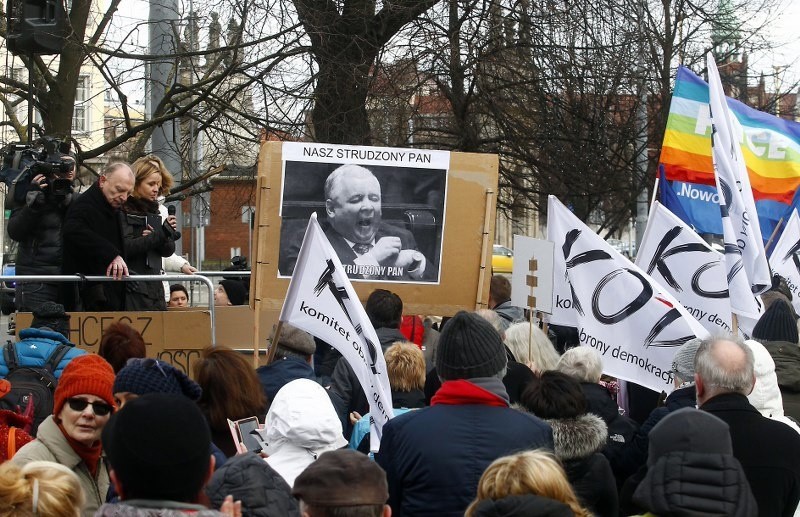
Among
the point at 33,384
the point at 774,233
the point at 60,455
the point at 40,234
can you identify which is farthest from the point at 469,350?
the point at 774,233

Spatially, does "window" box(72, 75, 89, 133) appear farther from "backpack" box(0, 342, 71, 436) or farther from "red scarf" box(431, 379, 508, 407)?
"red scarf" box(431, 379, 508, 407)

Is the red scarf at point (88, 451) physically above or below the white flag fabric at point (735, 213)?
below

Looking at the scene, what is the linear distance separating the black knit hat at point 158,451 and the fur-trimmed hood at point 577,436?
2.24m

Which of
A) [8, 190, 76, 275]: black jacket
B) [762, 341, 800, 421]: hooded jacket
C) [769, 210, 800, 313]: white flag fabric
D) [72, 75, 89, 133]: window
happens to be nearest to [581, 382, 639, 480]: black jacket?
[762, 341, 800, 421]: hooded jacket

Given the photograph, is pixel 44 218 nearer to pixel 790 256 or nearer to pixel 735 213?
pixel 735 213

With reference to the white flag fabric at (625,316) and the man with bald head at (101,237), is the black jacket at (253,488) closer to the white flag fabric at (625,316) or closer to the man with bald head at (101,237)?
the white flag fabric at (625,316)

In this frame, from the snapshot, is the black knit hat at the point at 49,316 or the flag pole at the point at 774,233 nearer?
the black knit hat at the point at 49,316

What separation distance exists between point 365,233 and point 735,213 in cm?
261

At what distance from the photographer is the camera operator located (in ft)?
26.3

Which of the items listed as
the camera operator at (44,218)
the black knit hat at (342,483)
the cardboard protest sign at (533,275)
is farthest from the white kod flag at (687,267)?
the black knit hat at (342,483)

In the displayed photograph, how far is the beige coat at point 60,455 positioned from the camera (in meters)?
4.45

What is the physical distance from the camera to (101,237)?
7.64 meters

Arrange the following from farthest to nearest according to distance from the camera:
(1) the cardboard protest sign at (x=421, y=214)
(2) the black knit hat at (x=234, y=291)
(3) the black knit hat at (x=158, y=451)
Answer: (2) the black knit hat at (x=234, y=291)
(1) the cardboard protest sign at (x=421, y=214)
(3) the black knit hat at (x=158, y=451)

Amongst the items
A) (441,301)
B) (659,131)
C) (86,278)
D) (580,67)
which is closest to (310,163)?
(441,301)
